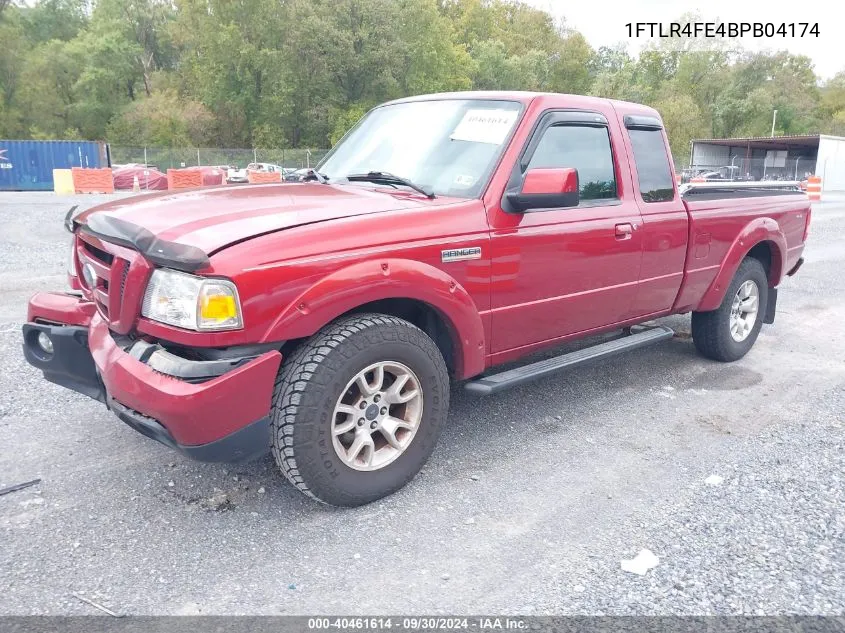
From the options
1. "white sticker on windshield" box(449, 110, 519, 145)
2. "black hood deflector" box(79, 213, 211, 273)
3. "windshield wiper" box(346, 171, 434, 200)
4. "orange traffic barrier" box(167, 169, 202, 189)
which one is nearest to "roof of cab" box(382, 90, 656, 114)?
"white sticker on windshield" box(449, 110, 519, 145)

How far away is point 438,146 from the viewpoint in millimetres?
3963

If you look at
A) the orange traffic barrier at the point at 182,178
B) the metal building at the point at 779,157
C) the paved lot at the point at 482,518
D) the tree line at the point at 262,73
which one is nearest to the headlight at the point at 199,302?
the paved lot at the point at 482,518

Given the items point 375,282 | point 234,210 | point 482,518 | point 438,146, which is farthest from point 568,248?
point 234,210

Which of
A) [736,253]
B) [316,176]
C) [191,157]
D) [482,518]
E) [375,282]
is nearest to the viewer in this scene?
[375,282]

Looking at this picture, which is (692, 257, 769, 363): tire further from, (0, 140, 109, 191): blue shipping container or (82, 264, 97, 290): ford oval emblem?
(0, 140, 109, 191): blue shipping container

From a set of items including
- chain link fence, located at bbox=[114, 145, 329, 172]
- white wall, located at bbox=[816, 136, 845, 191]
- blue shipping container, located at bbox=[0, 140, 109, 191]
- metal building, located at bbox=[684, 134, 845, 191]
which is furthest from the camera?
metal building, located at bbox=[684, 134, 845, 191]

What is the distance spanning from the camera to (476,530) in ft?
10.1

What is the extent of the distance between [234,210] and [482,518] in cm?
180

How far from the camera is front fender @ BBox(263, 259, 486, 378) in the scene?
9.49 feet

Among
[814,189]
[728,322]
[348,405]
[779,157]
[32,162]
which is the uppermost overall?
[779,157]

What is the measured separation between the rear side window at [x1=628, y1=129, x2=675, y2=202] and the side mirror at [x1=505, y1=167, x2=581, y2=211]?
48.1 inches

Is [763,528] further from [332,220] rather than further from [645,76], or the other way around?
[645,76]

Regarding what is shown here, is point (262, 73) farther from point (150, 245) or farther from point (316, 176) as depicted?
point (150, 245)

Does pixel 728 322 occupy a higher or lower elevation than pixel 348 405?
lower
